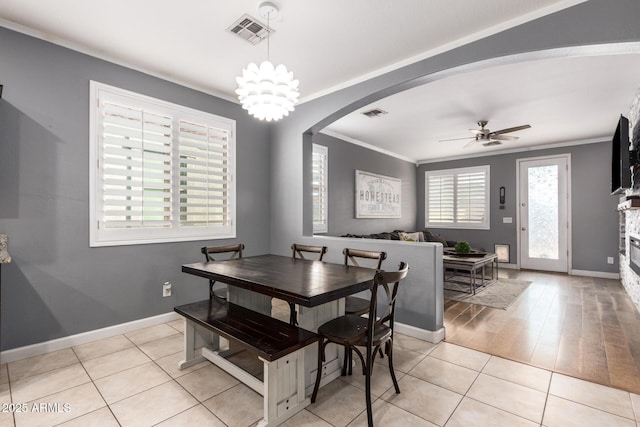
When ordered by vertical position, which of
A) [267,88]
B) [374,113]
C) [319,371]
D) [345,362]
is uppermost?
[374,113]

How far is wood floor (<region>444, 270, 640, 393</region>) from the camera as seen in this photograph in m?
2.45

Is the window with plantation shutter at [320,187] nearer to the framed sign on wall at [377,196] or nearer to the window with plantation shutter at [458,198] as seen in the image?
the framed sign on wall at [377,196]

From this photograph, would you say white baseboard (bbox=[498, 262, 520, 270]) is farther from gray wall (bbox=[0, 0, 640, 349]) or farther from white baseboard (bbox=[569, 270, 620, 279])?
gray wall (bbox=[0, 0, 640, 349])

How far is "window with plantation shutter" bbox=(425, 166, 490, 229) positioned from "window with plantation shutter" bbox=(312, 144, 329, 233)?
3923mm

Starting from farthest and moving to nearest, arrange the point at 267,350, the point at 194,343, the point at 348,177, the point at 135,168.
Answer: the point at 348,177 < the point at 135,168 < the point at 194,343 < the point at 267,350

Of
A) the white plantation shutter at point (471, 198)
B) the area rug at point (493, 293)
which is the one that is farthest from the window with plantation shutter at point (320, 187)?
the white plantation shutter at point (471, 198)

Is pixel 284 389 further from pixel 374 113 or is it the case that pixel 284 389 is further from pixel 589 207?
pixel 589 207

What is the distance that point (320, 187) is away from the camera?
5.25 meters

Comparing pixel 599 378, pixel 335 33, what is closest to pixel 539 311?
pixel 599 378

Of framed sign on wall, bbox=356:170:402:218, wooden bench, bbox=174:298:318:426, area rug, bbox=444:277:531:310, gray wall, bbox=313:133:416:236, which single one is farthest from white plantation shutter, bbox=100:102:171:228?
area rug, bbox=444:277:531:310

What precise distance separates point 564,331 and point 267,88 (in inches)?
148

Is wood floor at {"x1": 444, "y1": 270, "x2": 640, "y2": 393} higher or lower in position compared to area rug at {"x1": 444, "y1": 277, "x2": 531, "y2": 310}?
lower

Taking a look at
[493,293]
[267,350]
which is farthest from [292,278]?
[493,293]

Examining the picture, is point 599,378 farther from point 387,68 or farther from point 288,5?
point 288,5
